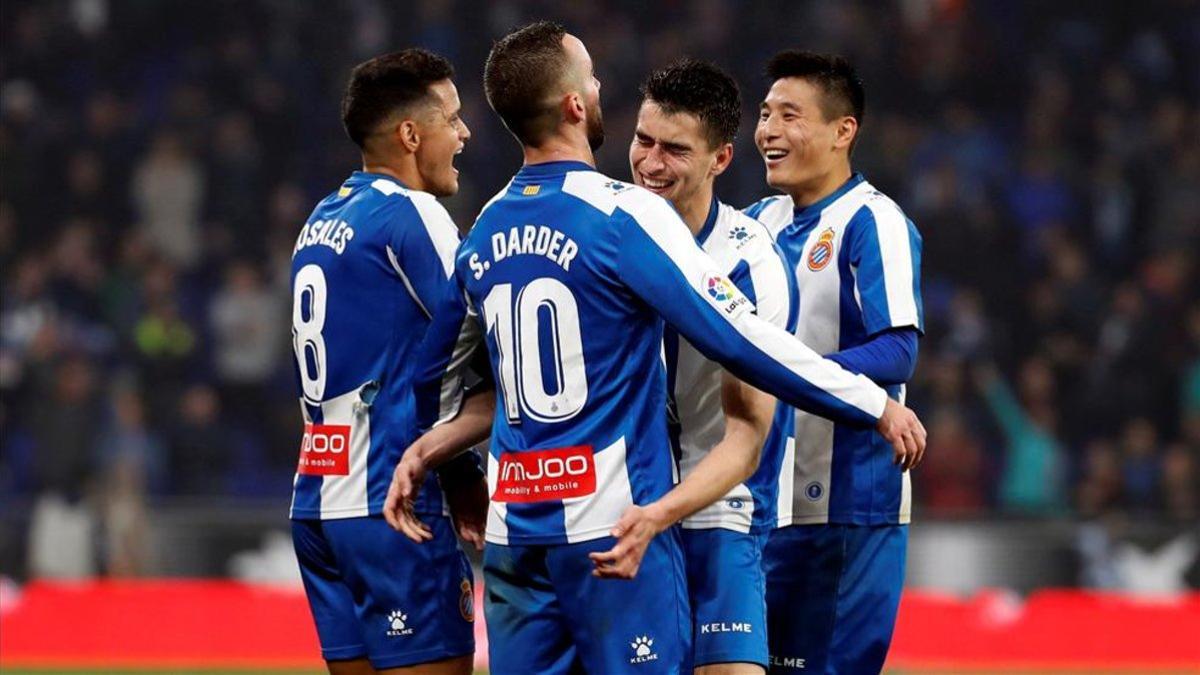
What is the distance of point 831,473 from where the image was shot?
6039 millimetres

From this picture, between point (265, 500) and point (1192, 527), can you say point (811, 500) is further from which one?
point (265, 500)

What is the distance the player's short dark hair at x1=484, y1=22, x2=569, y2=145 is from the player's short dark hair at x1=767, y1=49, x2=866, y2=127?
5.16ft

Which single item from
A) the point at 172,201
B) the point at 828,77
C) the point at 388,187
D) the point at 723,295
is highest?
the point at 172,201

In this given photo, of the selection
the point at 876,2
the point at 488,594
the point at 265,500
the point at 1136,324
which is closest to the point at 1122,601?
the point at 1136,324

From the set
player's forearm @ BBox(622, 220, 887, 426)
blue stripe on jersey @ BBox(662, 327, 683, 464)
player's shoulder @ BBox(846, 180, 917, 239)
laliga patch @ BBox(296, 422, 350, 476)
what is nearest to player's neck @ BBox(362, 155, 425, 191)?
laliga patch @ BBox(296, 422, 350, 476)

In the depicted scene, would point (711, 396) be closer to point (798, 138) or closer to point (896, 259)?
point (896, 259)

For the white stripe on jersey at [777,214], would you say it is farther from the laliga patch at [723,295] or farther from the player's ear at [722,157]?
the laliga patch at [723,295]

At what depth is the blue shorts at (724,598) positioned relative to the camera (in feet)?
17.7

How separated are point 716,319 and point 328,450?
1.62 metres

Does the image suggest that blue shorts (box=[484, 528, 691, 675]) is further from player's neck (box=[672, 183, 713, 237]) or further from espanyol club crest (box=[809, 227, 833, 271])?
espanyol club crest (box=[809, 227, 833, 271])

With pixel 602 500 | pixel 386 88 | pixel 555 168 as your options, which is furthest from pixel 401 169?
pixel 602 500

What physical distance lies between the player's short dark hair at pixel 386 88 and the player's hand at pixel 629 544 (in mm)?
1885

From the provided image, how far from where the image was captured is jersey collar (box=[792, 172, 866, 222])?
6.11m

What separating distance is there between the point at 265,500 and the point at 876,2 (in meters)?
7.52
